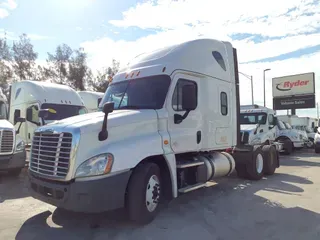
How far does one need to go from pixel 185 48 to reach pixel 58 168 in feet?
12.4

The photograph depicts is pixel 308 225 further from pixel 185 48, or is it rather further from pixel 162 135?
pixel 185 48

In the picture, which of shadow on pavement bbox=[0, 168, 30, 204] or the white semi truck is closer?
the white semi truck

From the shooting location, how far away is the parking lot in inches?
190

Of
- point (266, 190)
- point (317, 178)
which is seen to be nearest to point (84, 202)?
point (266, 190)

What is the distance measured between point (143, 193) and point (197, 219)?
125 cm

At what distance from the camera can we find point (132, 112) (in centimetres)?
552

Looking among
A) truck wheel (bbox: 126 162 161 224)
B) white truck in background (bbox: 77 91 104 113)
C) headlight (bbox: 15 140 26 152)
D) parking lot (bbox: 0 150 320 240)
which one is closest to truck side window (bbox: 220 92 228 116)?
parking lot (bbox: 0 150 320 240)

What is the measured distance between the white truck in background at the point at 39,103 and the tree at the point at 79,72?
23653 mm

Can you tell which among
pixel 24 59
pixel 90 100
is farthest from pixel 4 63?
pixel 90 100

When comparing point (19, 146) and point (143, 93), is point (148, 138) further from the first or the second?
point (19, 146)

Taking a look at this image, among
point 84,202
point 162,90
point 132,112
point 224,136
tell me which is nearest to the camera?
point 84,202

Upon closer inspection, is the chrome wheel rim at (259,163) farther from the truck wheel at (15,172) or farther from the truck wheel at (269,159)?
the truck wheel at (15,172)

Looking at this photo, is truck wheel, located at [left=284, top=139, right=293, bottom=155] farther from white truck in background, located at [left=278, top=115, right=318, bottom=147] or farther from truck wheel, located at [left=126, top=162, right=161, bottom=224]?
truck wheel, located at [left=126, top=162, right=161, bottom=224]

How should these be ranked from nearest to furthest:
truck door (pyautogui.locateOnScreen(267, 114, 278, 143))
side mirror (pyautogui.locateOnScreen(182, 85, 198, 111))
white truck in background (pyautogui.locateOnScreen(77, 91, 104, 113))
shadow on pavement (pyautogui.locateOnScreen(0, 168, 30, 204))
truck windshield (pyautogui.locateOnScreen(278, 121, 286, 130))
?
side mirror (pyautogui.locateOnScreen(182, 85, 198, 111)) < shadow on pavement (pyautogui.locateOnScreen(0, 168, 30, 204)) < truck door (pyautogui.locateOnScreen(267, 114, 278, 143)) < white truck in background (pyautogui.locateOnScreen(77, 91, 104, 113)) < truck windshield (pyautogui.locateOnScreen(278, 121, 286, 130))
